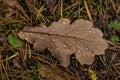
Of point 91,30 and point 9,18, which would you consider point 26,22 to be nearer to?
point 9,18

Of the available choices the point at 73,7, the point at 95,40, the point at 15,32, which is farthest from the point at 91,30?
the point at 15,32

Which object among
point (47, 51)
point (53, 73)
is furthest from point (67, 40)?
point (53, 73)

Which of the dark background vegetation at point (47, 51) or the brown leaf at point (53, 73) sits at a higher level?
the dark background vegetation at point (47, 51)

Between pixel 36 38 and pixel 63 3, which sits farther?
pixel 63 3

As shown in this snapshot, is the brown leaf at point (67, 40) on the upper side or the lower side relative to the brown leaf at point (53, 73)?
upper
